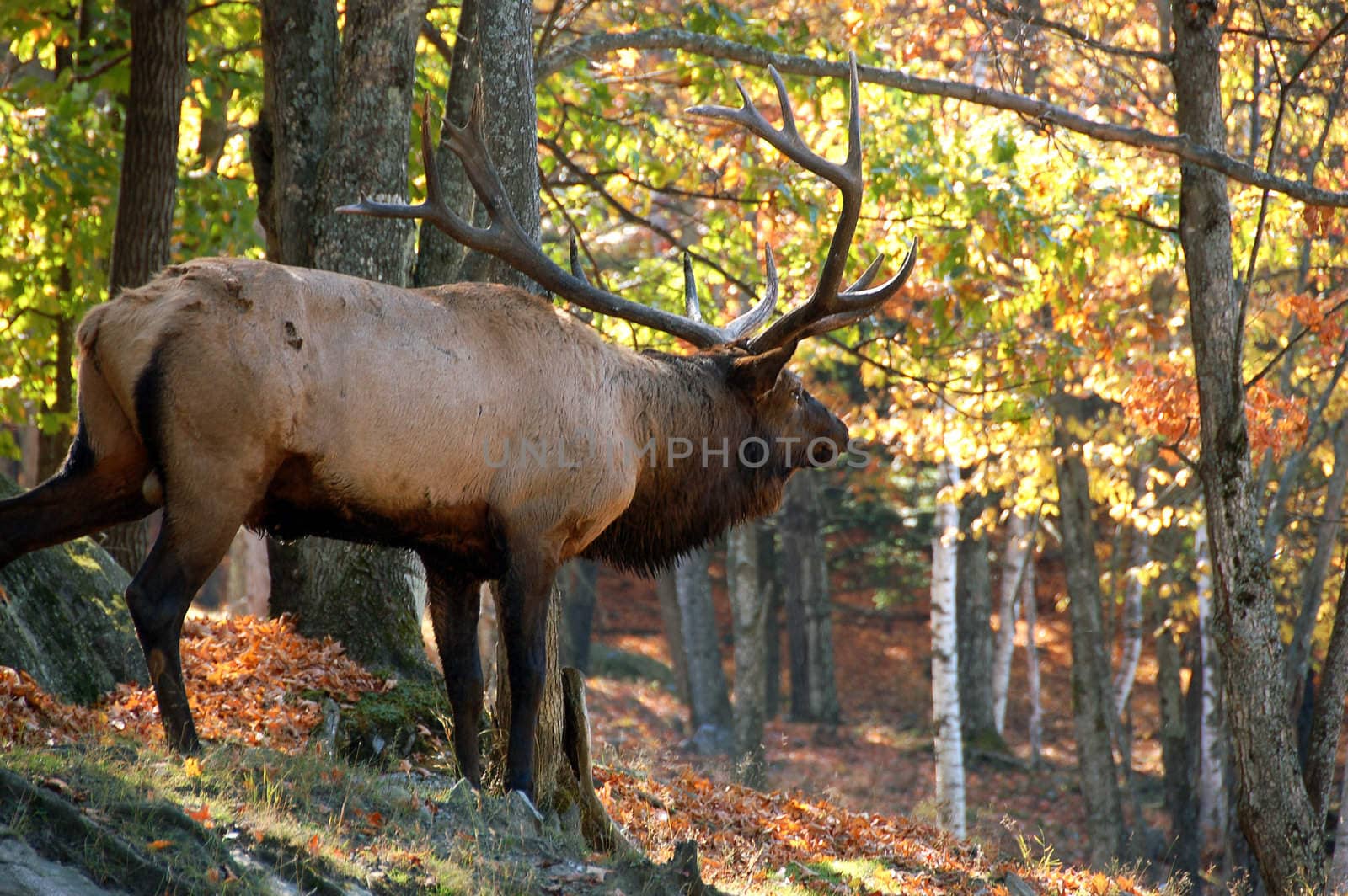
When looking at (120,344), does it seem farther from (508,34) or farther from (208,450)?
(508,34)

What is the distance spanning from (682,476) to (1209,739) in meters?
11.3

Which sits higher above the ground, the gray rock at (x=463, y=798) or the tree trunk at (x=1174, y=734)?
the gray rock at (x=463, y=798)

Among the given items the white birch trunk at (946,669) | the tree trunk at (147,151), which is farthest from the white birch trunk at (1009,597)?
the tree trunk at (147,151)

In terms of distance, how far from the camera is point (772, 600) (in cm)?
2691

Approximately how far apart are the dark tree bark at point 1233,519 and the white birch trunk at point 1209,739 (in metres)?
8.18

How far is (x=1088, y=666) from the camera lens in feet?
47.4

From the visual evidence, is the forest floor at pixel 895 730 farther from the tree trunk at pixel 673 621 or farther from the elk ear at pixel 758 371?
the elk ear at pixel 758 371

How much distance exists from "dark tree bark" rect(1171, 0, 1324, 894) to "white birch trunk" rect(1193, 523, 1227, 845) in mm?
8179

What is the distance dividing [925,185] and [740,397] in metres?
4.59

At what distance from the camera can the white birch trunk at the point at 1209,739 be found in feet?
51.5

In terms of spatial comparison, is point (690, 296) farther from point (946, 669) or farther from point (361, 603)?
point (946, 669)

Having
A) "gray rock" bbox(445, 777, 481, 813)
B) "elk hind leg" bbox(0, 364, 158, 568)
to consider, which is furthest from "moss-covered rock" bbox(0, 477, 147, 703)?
"gray rock" bbox(445, 777, 481, 813)

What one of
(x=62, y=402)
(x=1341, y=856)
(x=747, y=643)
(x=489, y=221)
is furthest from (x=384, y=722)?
(x=747, y=643)

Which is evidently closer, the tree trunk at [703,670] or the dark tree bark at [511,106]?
the dark tree bark at [511,106]
